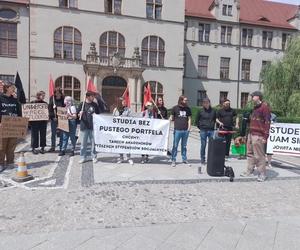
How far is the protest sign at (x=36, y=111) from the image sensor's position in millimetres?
9898

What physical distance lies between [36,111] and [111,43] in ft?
72.1

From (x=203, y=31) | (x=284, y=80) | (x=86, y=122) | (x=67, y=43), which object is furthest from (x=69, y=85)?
(x=86, y=122)

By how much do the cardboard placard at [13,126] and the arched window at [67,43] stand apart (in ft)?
74.3

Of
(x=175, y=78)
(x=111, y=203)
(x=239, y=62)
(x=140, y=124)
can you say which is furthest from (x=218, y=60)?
(x=111, y=203)

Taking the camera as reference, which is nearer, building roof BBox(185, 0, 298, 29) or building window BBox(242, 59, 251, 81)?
building roof BBox(185, 0, 298, 29)

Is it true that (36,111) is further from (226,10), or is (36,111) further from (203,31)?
(226,10)

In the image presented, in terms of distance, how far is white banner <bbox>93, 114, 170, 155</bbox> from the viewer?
8.80 m

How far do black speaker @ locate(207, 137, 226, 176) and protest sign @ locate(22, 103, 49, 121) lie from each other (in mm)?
5285

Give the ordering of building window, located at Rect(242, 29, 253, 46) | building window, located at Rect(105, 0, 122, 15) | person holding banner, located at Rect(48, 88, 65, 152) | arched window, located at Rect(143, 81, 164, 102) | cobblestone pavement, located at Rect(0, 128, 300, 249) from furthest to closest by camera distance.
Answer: building window, located at Rect(242, 29, 253, 46) → arched window, located at Rect(143, 81, 164, 102) → building window, located at Rect(105, 0, 122, 15) → person holding banner, located at Rect(48, 88, 65, 152) → cobblestone pavement, located at Rect(0, 128, 300, 249)

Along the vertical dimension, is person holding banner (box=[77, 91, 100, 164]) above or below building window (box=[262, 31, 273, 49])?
below

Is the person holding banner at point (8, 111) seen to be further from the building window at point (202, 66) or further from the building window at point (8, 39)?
the building window at point (202, 66)

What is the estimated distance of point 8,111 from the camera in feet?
26.2

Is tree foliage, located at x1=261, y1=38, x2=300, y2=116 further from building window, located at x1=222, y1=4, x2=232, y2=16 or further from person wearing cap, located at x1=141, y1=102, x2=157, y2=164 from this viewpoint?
building window, located at x1=222, y1=4, x2=232, y2=16

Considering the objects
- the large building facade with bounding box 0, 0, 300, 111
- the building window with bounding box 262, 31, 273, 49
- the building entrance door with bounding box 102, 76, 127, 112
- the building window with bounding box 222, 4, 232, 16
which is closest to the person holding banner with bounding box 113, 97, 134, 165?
the large building facade with bounding box 0, 0, 300, 111
